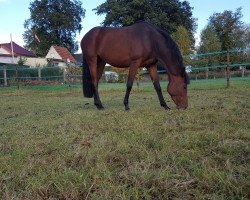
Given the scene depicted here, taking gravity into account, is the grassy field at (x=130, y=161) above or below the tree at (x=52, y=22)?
below

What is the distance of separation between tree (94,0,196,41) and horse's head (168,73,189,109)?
35349 millimetres

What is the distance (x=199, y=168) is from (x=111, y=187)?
602mm

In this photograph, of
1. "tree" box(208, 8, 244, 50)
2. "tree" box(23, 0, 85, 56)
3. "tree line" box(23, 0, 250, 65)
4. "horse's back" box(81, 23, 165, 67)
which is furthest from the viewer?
"tree" box(23, 0, 85, 56)

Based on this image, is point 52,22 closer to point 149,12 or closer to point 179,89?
point 149,12

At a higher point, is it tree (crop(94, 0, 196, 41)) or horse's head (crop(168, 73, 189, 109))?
tree (crop(94, 0, 196, 41))

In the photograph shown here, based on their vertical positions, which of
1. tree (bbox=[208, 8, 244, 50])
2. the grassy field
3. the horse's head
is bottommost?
the grassy field

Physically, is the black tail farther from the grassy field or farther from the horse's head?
the grassy field

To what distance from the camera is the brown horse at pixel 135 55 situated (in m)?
5.16

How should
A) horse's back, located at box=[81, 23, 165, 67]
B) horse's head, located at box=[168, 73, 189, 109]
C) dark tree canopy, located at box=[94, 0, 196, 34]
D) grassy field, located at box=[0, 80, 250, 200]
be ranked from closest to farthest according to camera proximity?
grassy field, located at box=[0, 80, 250, 200]
horse's head, located at box=[168, 73, 189, 109]
horse's back, located at box=[81, 23, 165, 67]
dark tree canopy, located at box=[94, 0, 196, 34]

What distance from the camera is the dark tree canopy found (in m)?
40.5

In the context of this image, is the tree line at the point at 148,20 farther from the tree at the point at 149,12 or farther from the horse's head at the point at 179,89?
the horse's head at the point at 179,89

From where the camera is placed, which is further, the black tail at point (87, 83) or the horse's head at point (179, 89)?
the black tail at point (87, 83)

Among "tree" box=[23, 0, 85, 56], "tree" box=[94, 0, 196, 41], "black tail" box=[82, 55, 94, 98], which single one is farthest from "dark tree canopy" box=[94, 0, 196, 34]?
"black tail" box=[82, 55, 94, 98]

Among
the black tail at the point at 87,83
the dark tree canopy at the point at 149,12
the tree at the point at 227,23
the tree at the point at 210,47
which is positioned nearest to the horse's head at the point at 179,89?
the black tail at the point at 87,83
